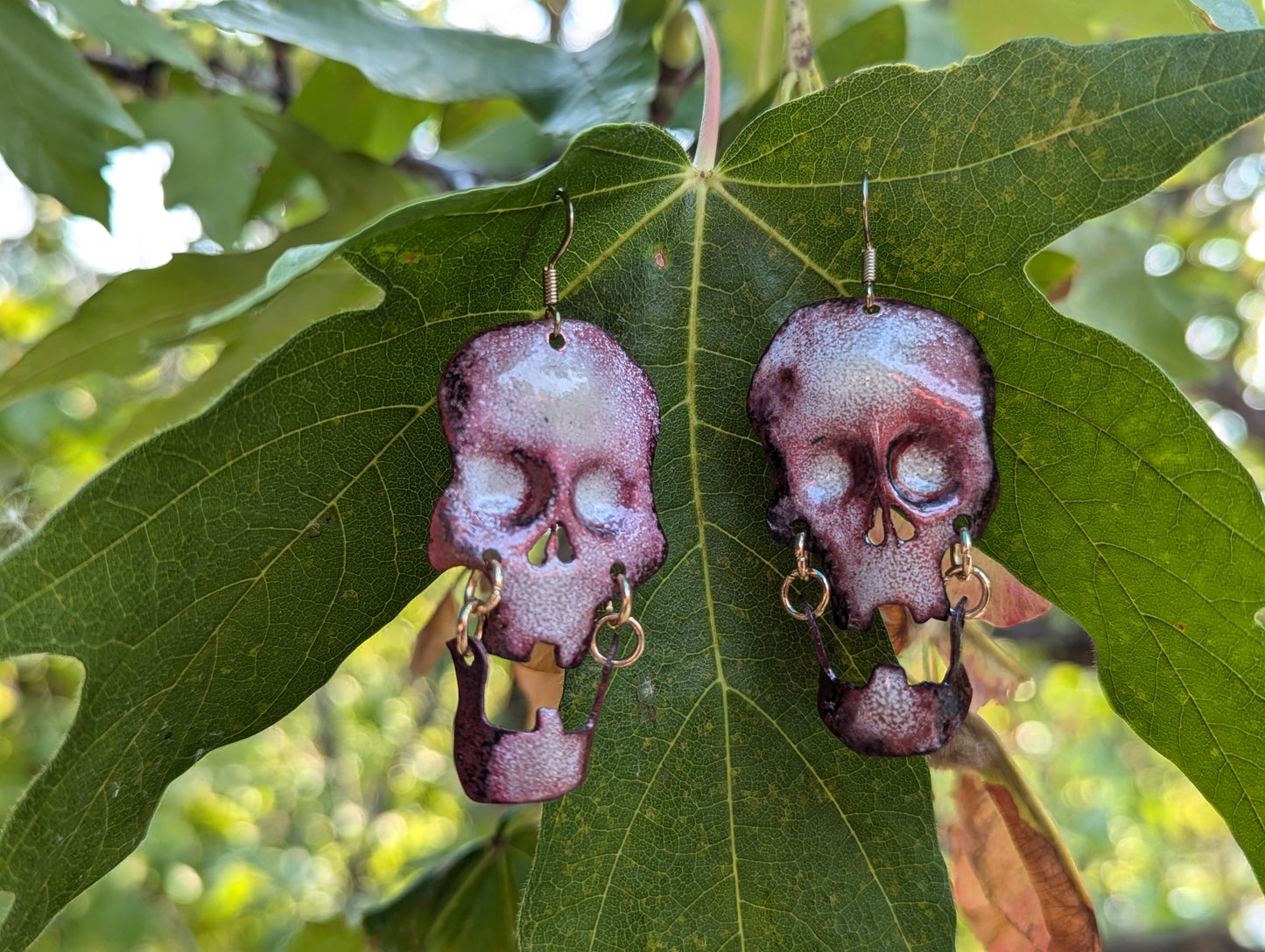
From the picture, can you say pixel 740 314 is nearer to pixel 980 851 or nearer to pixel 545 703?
pixel 545 703

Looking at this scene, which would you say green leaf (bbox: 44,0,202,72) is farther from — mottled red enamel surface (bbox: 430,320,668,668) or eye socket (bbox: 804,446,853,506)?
eye socket (bbox: 804,446,853,506)

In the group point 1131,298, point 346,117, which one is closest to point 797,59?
point 346,117

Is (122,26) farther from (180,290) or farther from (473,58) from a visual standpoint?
(473,58)

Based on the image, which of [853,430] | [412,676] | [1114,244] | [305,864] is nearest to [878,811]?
[853,430]

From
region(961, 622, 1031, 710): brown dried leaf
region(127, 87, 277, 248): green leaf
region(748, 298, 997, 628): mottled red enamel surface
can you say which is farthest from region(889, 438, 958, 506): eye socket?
region(127, 87, 277, 248): green leaf

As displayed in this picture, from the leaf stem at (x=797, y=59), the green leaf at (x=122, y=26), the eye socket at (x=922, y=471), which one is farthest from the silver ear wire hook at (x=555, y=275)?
the green leaf at (x=122, y=26)
